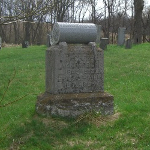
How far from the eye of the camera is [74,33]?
6.41m

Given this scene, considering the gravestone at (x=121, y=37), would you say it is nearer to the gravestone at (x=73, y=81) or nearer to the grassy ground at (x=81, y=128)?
the grassy ground at (x=81, y=128)

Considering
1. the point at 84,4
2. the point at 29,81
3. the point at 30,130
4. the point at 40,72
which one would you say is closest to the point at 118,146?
the point at 30,130

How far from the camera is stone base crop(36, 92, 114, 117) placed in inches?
247

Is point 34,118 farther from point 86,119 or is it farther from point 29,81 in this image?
point 29,81

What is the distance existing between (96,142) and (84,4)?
156 feet

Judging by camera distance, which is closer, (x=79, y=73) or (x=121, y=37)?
(x=79, y=73)

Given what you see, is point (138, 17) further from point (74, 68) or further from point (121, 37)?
point (74, 68)

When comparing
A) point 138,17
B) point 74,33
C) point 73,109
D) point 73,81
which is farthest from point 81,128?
point 138,17

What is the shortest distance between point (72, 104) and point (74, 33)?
1408 millimetres

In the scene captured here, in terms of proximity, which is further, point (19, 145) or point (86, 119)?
point (86, 119)

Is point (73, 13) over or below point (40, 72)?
over

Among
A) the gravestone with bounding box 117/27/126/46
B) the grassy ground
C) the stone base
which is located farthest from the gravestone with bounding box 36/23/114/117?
the gravestone with bounding box 117/27/126/46

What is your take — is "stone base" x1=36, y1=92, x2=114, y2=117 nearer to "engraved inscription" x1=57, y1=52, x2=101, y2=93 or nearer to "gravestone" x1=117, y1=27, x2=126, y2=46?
"engraved inscription" x1=57, y1=52, x2=101, y2=93

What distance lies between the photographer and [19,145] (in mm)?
5289
